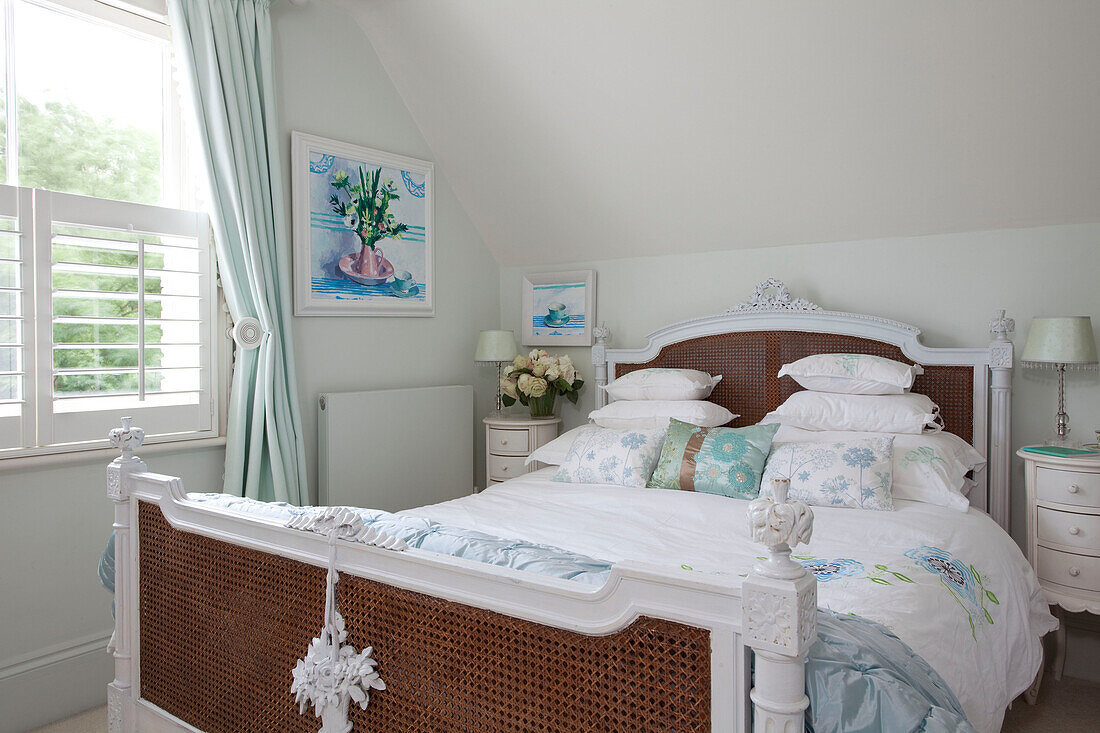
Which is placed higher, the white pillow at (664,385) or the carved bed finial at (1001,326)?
the carved bed finial at (1001,326)

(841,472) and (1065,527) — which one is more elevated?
(841,472)

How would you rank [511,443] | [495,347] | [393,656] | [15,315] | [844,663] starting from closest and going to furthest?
1. [844,663]
2. [393,656]
3. [15,315]
4. [511,443]
5. [495,347]

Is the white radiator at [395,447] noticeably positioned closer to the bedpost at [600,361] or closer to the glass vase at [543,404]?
the glass vase at [543,404]

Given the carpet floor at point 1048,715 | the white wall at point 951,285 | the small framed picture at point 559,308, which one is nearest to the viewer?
the carpet floor at point 1048,715

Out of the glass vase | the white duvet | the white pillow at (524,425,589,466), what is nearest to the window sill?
the white duvet

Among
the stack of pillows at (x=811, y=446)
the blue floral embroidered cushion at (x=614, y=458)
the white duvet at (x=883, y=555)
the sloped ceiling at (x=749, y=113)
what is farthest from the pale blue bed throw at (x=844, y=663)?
the sloped ceiling at (x=749, y=113)

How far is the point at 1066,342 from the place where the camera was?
8.71 ft

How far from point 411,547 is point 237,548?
53cm

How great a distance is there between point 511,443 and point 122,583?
6.75 ft

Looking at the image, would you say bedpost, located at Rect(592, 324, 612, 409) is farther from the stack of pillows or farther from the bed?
the bed

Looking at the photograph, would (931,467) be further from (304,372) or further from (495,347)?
(304,372)

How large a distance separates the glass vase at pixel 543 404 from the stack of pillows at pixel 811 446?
59 centimetres

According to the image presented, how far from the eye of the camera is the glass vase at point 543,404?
403cm

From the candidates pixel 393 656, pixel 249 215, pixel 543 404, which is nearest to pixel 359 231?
pixel 249 215
